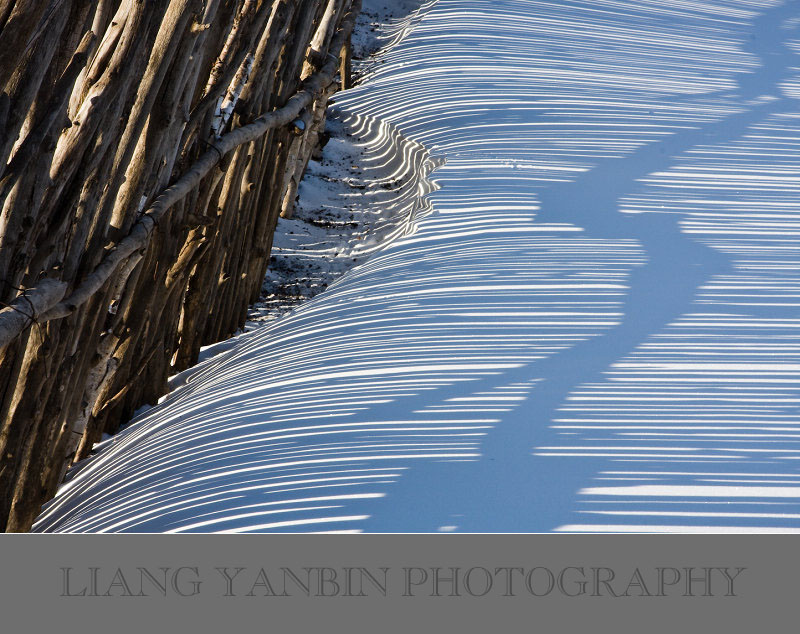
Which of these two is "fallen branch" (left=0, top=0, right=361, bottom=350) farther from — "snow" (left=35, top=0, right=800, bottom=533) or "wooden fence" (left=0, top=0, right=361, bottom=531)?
"snow" (left=35, top=0, right=800, bottom=533)

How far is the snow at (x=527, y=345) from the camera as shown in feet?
6.53

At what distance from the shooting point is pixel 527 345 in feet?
9.04

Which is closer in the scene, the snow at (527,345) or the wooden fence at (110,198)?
the wooden fence at (110,198)

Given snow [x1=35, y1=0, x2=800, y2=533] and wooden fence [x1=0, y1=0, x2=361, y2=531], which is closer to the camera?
wooden fence [x1=0, y1=0, x2=361, y2=531]

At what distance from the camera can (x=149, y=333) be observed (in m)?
3.23

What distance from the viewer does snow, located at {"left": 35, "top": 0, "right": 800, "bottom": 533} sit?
78.4 inches

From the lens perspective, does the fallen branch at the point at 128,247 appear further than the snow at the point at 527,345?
No

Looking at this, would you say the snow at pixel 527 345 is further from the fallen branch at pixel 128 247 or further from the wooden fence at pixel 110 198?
the fallen branch at pixel 128 247

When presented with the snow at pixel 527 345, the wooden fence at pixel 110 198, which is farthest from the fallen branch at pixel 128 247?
the snow at pixel 527 345

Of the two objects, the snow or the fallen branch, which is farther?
the snow

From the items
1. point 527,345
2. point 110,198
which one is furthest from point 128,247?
point 527,345

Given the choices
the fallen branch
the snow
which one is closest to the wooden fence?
the fallen branch

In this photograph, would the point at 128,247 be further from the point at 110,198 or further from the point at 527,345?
the point at 527,345
